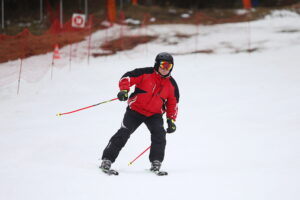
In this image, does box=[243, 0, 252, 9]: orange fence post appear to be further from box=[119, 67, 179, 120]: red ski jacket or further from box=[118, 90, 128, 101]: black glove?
box=[118, 90, 128, 101]: black glove

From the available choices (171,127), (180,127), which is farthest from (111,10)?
(171,127)

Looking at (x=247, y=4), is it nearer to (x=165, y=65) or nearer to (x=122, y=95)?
(x=165, y=65)

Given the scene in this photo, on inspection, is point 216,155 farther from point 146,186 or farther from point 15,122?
point 15,122

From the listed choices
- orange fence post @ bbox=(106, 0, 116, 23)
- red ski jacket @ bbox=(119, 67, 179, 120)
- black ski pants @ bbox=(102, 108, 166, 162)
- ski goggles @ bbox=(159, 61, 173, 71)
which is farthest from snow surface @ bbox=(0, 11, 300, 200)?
orange fence post @ bbox=(106, 0, 116, 23)

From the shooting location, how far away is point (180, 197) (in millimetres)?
3910

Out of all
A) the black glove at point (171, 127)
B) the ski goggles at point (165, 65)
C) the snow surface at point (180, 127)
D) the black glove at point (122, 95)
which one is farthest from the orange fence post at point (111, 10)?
the black glove at point (122, 95)

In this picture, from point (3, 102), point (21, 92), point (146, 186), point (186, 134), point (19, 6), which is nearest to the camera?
point (146, 186)

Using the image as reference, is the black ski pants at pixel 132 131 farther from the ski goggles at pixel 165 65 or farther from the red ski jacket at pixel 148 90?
the ski goggles at pixel 165 65

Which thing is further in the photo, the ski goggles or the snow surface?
the ski goggles

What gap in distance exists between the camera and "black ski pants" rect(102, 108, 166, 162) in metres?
5.07

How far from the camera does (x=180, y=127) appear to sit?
848 cm

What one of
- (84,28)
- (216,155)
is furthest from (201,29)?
(216,155)

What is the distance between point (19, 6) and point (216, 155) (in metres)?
27.0

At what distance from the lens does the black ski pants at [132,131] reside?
5.07 m
